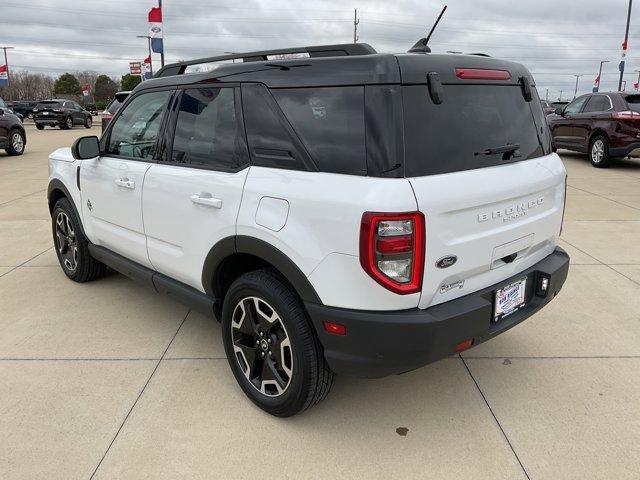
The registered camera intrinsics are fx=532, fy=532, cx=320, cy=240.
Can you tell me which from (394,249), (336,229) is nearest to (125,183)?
(336,229)

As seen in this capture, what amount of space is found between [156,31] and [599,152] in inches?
491

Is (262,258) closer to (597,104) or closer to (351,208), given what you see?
(351,208)

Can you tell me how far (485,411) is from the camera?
2910 mm

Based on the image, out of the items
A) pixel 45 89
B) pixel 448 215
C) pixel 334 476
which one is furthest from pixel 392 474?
pixel 45 89

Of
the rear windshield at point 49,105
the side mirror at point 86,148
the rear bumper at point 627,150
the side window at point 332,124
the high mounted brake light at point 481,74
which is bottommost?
the rear bumper at point 627,150

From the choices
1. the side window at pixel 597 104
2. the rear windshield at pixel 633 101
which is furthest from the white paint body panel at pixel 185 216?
the side window at pixel 597 104

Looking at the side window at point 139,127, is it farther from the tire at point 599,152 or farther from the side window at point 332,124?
the tire at point 599,152

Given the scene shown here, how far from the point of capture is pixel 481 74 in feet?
8.50

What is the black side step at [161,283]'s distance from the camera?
3.15 meters

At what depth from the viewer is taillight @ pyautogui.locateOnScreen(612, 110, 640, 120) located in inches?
448

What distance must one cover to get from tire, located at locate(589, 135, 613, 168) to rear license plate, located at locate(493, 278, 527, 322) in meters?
11.0

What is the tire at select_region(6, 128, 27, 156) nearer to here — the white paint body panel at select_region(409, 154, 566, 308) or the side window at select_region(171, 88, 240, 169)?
the side window at select_region(171, 88, 240, 169)

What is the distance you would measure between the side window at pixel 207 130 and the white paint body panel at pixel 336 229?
548 millimetres

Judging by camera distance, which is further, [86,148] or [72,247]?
[72,247]
